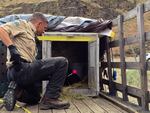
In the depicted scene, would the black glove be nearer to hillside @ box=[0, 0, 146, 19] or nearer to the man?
the man

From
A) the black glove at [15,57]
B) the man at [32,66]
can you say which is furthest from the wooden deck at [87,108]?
the black glove at [15,57]

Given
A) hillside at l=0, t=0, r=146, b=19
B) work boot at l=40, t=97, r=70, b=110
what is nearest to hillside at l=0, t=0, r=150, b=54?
hillside at l=0, t=0, r=146, b=19

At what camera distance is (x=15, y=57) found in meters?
5.40

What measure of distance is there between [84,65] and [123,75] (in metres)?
2.67

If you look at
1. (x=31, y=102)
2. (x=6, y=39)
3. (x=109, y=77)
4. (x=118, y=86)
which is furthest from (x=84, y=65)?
(x=6, y=39)

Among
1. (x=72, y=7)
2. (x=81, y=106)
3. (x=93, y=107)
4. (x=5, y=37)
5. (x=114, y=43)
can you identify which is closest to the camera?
(x=5, y=37)

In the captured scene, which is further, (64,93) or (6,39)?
(64,93)

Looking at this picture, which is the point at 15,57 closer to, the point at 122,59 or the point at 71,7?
the point at 122,59

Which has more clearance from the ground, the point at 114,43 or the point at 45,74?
the point at 114,43

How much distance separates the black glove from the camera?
5.32m

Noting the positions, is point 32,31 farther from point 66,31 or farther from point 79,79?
point 79,79

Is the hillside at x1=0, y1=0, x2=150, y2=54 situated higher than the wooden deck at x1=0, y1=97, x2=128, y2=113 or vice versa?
the hillside at x1=0, y1=0, x2=150, y2=54

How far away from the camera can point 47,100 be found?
5.77 meters

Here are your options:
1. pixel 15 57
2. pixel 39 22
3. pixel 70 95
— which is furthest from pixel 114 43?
pixel 15 57
